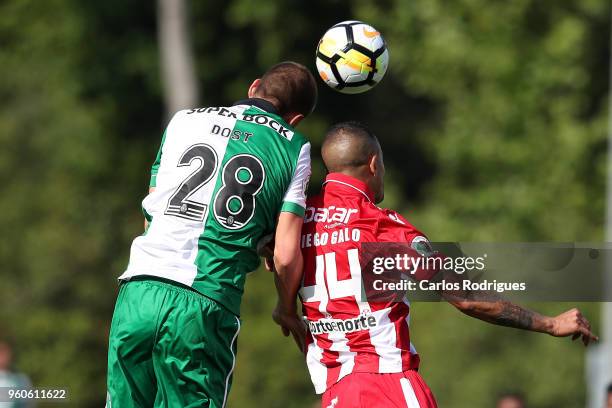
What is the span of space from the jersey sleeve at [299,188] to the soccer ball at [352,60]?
39.4 inches

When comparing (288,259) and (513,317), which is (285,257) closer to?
(288,259)

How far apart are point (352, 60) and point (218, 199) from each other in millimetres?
1618

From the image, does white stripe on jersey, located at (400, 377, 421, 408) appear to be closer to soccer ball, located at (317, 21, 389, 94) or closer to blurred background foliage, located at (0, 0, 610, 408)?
soccer ball, located at (317, 21, 389, 94)

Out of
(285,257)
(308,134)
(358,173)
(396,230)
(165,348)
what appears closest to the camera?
(165,348)

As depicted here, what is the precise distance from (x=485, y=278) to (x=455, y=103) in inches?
679

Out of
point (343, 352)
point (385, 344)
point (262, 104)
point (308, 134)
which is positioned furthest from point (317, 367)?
point (308, 134)

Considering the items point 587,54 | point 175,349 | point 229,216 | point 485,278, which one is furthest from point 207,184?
point 587,54

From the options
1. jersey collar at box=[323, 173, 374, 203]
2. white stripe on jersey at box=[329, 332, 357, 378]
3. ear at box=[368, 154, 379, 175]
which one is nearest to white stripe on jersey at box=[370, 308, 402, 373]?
white stripe on jersey at box=[329, 332, 357, 378]

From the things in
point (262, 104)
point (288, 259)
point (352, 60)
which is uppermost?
point (352, 60)

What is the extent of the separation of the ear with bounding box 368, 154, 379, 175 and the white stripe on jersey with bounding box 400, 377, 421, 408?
1.14 m

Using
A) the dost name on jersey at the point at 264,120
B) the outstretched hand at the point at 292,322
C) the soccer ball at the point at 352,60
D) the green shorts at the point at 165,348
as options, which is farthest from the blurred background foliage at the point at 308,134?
the green shorts at the point at 165,348

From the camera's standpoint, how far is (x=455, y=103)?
77.9ft

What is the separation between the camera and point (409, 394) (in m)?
6.42

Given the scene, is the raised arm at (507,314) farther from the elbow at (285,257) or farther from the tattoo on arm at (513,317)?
the elbow at (285,257)
